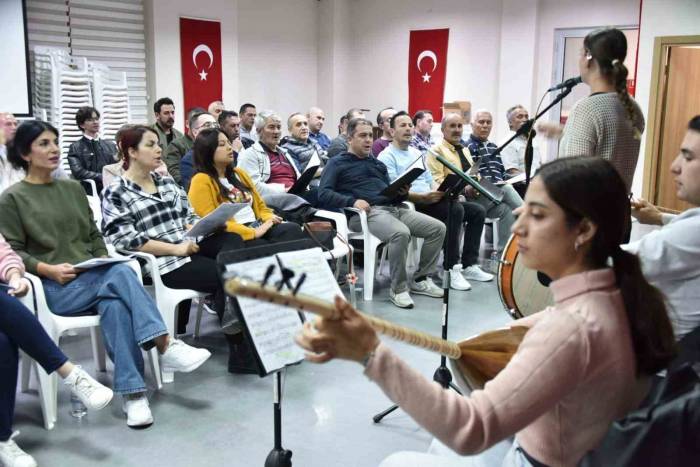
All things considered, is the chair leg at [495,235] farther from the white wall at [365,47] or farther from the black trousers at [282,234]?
the white wall at [365,47]

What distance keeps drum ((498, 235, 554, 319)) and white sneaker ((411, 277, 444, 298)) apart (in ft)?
5.85

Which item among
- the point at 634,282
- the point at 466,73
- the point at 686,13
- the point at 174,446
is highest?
the point at 686,13

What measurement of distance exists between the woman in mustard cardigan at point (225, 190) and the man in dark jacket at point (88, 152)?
2.17 m

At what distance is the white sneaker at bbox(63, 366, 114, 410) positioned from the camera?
2.39 metres

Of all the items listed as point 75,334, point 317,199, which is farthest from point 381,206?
point 75,334

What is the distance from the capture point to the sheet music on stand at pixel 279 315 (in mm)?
1656

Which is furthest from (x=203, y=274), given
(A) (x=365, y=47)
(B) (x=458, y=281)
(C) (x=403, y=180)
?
(A) (x=365, y=47)

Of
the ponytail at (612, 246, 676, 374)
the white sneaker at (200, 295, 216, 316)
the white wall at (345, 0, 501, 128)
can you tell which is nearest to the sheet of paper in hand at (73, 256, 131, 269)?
the white sneaker at (200, 295, 216, 316)

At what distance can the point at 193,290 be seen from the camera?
9.91ft

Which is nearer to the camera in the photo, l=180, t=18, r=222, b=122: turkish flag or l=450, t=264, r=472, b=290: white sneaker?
l=450, t=264, r=472, b=290: white sneaker

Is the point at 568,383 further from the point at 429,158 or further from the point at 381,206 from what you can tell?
the point at 429,158

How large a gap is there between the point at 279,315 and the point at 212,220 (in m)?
1.41

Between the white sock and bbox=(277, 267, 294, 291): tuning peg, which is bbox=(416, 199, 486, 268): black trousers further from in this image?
bbox=(277, 267, 294, 291): tuning peg

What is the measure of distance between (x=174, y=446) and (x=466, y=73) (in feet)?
24.0
